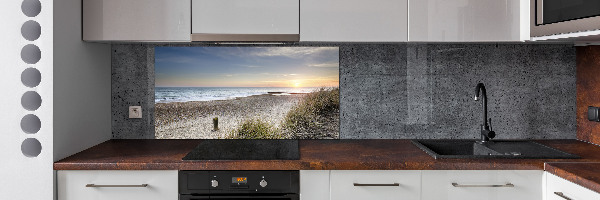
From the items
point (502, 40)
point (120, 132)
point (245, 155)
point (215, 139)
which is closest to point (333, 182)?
point (245, 155)

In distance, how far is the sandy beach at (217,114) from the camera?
2.66 metres

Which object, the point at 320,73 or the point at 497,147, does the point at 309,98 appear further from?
the point at 497,147

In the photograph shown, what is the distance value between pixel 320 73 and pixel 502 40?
38.6 inches

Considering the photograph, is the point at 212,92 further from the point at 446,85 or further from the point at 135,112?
the point at 446,85

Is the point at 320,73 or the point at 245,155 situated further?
the point at 320,73

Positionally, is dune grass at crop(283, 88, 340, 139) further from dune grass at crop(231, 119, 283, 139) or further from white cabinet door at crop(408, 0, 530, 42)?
white cabinet door at crop(408, 0, 530, 42)

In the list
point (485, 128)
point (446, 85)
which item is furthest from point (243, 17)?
point (485, 128)

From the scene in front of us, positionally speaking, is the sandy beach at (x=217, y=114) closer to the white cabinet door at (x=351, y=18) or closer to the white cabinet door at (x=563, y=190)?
the white cabinet door at (x=351, y=18)
